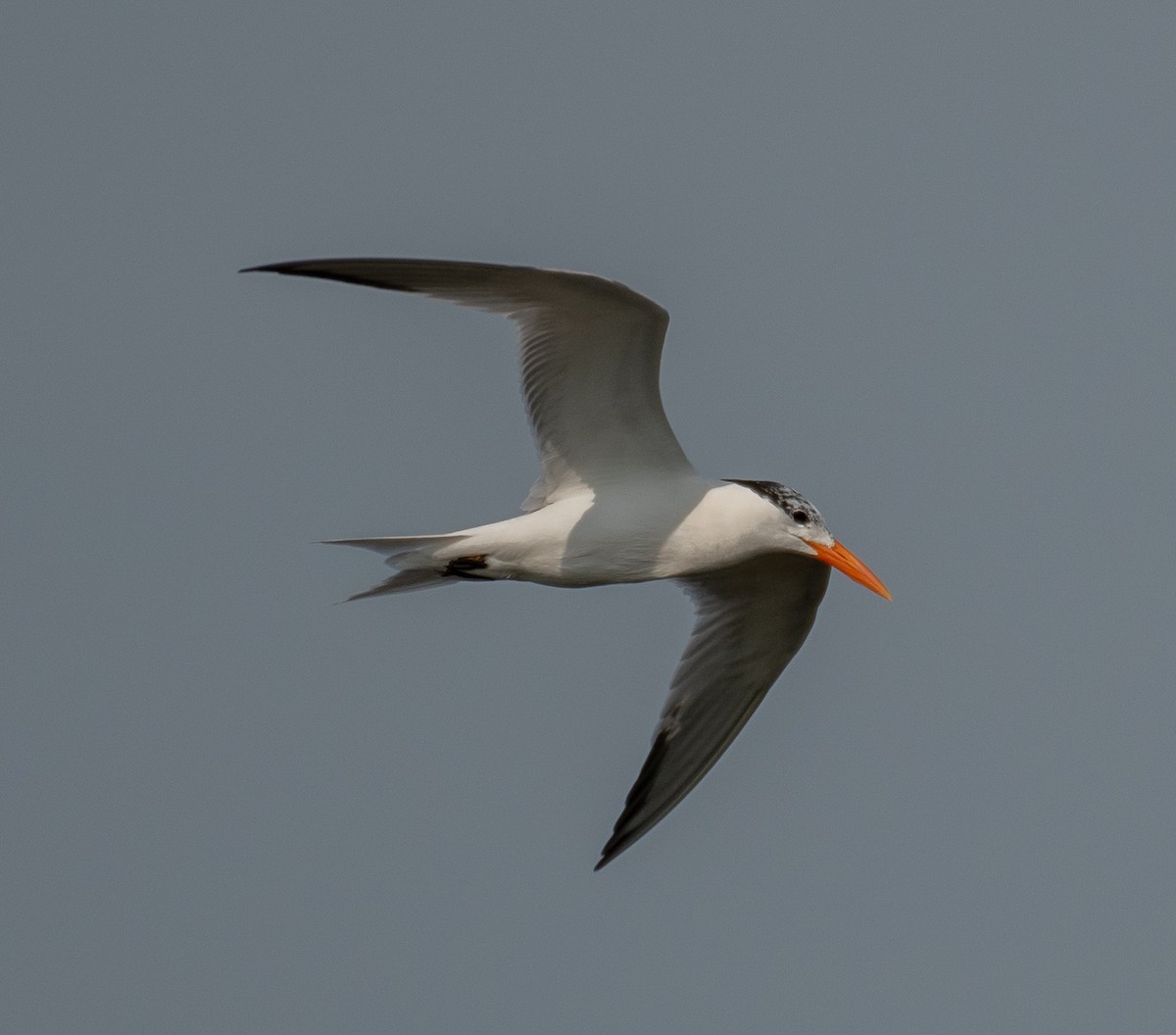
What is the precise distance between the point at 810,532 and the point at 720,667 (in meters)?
1.76

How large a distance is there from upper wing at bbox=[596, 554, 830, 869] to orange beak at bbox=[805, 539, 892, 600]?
0.92 meters

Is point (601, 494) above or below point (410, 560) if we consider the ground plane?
above

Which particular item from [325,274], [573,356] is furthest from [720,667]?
[325,274]

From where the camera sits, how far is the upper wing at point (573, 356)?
379 inches

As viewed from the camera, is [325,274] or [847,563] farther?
[847,563]

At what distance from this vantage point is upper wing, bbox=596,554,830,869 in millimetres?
11820

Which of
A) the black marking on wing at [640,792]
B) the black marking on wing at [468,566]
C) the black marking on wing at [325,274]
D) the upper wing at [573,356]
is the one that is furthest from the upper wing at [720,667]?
the black marking on wing at [325,274]

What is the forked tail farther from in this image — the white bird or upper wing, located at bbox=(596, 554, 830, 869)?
upper wing, located at bbox=(596, 554, 830, 869)

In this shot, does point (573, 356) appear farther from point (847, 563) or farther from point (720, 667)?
point (720, 667)

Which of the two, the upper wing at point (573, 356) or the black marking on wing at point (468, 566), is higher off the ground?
the upper wing at point (573, 356)

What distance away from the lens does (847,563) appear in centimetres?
1077

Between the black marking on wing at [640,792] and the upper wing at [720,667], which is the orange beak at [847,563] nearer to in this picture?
the upper wing at [720,667]

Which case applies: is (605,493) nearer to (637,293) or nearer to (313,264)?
(637,293)

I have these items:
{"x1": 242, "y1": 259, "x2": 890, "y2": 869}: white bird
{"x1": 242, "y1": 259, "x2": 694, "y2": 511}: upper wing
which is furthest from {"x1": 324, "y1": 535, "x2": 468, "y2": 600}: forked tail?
{"x1": 242, "y1": 259, "x2": 694, "y2": 511}: upper wing
